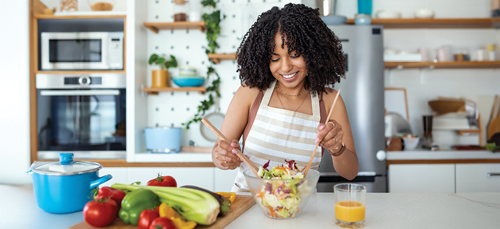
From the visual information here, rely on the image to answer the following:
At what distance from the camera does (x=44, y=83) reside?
8.42ft

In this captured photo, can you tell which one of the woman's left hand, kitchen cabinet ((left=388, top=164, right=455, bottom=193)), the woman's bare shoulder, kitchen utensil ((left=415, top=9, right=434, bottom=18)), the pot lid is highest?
kitchen utensil ((left=415, top=9, right=434, bottom=18))

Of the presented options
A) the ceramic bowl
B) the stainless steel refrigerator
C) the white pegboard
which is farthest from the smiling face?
the ceramic bowl

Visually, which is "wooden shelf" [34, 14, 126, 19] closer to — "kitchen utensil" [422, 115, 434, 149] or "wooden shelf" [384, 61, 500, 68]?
"wooden shelf" [384, 61, 500, 68]

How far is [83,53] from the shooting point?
2576mm

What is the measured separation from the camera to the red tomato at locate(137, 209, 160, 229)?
78cm

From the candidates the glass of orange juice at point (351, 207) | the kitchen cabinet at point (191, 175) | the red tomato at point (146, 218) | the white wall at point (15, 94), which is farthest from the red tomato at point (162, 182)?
the white wall at point (15, 94)

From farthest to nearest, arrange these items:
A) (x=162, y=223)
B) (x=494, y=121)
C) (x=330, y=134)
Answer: (x=494, y=121)
(x=330, y=134)
(x=162, y=223)

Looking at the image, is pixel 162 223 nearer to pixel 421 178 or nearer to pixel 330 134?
pixel 330 134

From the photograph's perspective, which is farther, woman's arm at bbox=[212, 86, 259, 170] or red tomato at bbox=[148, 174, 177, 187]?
woman's arm at bbox=[212, 86, 259, 170]

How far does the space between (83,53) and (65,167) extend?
6.10ft

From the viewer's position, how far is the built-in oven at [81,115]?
2562 mm

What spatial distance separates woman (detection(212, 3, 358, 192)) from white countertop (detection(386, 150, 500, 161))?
4.15ft

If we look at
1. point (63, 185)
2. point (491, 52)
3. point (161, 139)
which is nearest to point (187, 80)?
point (161, 139)

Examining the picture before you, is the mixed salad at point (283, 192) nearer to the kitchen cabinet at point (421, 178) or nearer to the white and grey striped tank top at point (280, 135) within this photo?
the white and grey striped tank top at point (280, 135)
